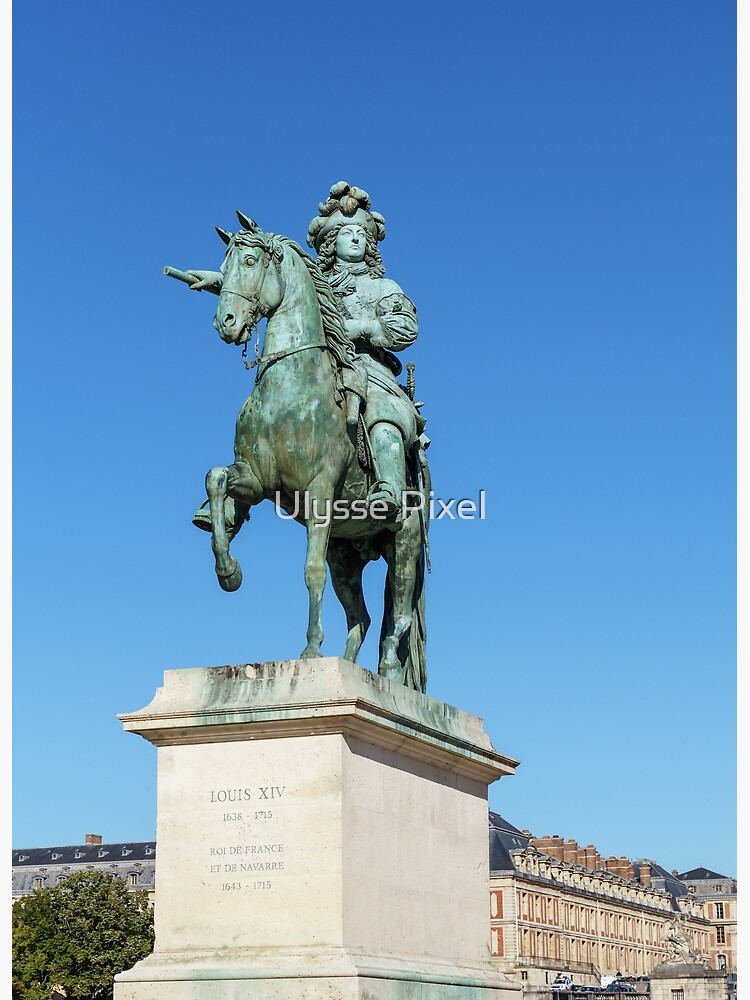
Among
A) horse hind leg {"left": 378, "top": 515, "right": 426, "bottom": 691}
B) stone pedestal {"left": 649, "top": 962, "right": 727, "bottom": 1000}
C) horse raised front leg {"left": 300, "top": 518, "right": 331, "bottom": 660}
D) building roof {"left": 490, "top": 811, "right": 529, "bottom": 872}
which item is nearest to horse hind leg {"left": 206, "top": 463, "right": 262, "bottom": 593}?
horse raised front leg {"left": 300, "top": 518, "right": 331, "bottom": 660}

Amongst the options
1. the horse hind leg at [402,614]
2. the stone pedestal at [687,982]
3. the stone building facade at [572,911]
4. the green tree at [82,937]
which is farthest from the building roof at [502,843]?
the horse hind leg at [402,614]

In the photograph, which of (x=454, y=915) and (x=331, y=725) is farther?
(x=454, y=915)

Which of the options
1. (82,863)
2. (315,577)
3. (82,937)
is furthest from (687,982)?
(315,577)

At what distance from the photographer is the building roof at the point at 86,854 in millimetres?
124688

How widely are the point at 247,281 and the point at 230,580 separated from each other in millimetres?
2477

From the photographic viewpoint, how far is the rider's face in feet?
51.6

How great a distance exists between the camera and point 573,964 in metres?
130

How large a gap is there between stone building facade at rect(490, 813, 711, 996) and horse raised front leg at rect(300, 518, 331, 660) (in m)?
97.7

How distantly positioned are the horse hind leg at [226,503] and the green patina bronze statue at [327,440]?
11 millimetres

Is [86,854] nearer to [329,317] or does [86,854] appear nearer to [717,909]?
[717,909]

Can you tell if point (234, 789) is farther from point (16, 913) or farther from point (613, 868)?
point (613, 868)

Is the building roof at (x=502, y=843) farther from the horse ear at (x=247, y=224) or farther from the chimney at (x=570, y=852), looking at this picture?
the horse ear at (x=247, y=224)

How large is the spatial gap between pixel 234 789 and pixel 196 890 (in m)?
0.81

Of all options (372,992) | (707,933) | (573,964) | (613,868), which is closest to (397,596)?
(372,992)
